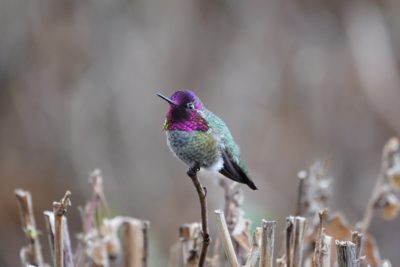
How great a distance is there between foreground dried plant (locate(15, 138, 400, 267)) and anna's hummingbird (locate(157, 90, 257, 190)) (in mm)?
81

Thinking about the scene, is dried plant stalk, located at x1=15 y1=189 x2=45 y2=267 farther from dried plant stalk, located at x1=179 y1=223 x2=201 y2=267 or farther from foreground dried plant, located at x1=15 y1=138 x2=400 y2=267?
dried plant stalk, located at x1=179 y1=223 x2=201 y2=267

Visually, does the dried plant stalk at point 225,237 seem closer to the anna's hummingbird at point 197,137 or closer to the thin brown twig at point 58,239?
the anna's hummingbird at point 197,137

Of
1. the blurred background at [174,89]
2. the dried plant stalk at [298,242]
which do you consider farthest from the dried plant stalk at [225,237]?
the blurred background at [174,89]

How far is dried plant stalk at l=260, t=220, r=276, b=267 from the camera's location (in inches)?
45.1

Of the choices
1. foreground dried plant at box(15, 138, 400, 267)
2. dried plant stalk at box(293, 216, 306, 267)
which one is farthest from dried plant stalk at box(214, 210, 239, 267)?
dried plant stalk at box(293, 216, 306, 267)

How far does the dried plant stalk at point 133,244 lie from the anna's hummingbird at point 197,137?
384mm

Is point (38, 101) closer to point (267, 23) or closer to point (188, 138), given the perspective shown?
point (267, 23)

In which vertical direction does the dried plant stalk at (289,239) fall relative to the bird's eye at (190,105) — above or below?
below

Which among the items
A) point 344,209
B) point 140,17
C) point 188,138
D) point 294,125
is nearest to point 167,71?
point 140,17

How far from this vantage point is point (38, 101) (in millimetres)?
3699

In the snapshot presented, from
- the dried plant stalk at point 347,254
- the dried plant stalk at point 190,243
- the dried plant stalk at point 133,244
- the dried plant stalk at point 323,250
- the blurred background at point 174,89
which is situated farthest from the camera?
the blurred background at point 174,89

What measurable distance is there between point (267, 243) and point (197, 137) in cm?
20

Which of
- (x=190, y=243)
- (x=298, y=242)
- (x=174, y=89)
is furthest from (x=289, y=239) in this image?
(x=174, y=89)

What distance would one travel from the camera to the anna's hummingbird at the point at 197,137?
114cm
